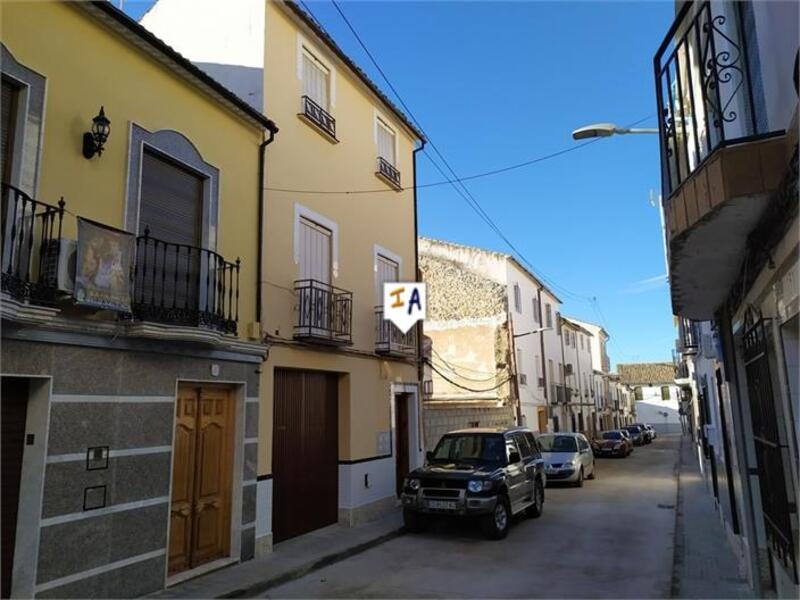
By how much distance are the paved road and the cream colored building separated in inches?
64.7

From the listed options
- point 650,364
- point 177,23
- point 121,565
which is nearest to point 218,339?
point 121,565

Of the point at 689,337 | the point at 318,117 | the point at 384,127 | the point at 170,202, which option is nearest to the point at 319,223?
the point at 318,117

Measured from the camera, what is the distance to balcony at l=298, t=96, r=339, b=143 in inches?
421

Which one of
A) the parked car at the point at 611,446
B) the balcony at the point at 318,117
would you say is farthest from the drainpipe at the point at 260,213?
the parked car at the point at 611,446

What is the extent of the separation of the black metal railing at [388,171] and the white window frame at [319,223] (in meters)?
2.61

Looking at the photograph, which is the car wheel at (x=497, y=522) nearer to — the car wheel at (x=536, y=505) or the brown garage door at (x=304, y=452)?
the car wheel at (x=536, y=505)

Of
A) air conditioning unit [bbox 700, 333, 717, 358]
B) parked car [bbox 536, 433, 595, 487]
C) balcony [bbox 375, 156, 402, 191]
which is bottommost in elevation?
parked car [bbox 536, 433, 595, 487]

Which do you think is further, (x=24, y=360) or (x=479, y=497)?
(x=479, y=497)

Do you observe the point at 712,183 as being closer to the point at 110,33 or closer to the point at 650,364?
the point at 110,33

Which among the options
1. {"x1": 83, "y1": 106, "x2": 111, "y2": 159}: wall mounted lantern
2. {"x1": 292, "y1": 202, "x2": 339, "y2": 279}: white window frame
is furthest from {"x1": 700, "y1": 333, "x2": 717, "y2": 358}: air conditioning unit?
{"x1": 83, "y1": 106, "x2": 111, "y2": 159}: wall mounted lantern

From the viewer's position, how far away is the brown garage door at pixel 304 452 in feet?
31.5

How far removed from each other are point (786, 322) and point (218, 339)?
6013 millimetres

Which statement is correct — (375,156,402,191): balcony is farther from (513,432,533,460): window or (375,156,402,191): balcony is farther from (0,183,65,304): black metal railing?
(0,183,65,304): black metal railing

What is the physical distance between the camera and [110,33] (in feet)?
22.4
